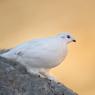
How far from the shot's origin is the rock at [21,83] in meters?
0.78

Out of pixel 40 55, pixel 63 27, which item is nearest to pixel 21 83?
pixel 40 55

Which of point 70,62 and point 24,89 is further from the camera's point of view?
point 70,62

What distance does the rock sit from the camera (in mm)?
776

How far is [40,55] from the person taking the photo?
0.81 metres

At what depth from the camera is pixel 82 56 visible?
53.1 inches

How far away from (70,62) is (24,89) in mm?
569

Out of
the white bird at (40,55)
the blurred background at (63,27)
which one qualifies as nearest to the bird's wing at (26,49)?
the white bird at (40,55)

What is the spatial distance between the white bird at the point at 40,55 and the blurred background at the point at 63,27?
18.1 inches

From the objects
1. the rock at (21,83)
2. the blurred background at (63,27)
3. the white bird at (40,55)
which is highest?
the white bird at (40,55)

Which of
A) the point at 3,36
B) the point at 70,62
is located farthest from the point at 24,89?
the point at 3,36

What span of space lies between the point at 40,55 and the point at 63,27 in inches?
24.1

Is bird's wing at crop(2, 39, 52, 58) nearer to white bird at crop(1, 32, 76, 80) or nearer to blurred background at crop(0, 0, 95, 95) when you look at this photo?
white bird at crop(1, 32, 76, 80)

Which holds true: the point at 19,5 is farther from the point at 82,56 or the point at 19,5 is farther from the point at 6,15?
the point at 82,56

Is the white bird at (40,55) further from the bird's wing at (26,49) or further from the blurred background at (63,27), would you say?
the blurred background at (63,27)
